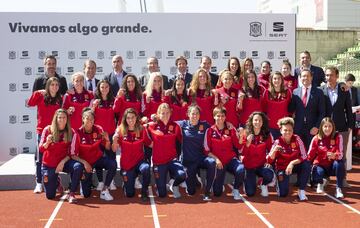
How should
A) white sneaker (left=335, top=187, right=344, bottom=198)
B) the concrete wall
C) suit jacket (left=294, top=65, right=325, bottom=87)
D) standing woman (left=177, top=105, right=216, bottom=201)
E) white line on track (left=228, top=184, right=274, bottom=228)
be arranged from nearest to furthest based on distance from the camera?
white line on track (left=228, top=184, right=274, bottom=228) < white sneaker (left=335, top=187, right=344, bottom=198) < standing woman (left=177, top=105, right=216, bottom=201) < suit jacket (left=294, top=65, right=325, bottom=87) < the concrete wall

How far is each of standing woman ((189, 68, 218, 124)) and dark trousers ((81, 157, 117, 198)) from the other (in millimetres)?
1517

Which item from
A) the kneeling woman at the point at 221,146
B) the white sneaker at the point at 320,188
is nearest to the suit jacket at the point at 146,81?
the kneeling woman at the point at 221,146

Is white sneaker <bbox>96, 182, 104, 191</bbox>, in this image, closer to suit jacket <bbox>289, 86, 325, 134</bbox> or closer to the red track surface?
the red track surface

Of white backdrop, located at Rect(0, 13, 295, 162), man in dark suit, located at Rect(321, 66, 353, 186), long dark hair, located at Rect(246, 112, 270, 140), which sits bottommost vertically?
long dark hair, located at Rect(246, 112, 270, 140)

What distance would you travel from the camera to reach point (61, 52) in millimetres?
10133

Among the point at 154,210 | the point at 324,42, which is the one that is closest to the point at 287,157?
the point at 154,210

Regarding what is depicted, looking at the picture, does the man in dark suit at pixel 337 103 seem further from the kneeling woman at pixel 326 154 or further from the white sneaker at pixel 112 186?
the white sneaker at pixel 112 186

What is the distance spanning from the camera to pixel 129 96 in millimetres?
7195

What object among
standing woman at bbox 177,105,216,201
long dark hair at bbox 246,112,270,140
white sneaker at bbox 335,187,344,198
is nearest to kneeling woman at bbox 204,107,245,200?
standing woman at bbox 177,105,216,201

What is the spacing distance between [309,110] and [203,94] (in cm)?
156

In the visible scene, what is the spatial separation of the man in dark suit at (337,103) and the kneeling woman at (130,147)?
2.78m

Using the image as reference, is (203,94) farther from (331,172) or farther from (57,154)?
(57,154)

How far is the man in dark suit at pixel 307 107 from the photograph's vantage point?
7055mm

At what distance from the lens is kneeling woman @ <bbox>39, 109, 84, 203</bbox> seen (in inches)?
258
